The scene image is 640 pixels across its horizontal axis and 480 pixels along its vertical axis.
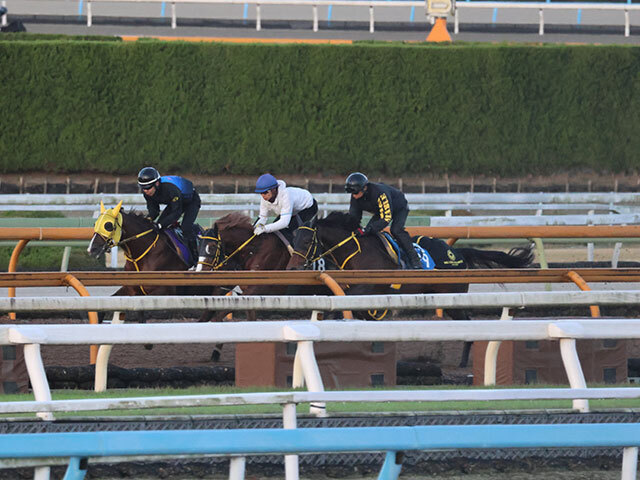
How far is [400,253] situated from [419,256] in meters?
0.15

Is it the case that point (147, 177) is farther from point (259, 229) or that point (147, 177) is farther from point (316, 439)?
point (316, 439)

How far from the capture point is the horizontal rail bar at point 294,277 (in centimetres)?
677

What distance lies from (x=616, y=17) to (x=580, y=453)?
23.0 meters

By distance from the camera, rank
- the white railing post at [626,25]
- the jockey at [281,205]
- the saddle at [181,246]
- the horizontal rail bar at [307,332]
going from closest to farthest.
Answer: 1. the horizontal rail bar at [307,332]
2. the jockey at [281,205]
3. the saddle at [181,246]
4. the white railing post at [626,25]

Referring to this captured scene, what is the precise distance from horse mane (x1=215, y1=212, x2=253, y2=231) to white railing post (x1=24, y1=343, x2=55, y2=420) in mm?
5442

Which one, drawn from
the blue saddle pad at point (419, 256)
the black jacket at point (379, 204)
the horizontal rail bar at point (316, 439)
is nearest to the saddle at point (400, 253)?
the blue saddle pad at point (419, 256)

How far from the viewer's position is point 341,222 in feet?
31.4

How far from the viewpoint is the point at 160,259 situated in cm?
976

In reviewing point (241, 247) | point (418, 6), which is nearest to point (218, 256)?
point (241, 247)

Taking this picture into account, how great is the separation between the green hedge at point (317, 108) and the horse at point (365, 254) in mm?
7479

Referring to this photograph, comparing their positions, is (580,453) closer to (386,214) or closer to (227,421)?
(227,421)

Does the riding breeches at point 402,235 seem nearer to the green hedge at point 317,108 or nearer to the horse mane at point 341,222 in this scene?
the horse mane at point 341,222

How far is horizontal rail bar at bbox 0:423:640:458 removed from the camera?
116 inches

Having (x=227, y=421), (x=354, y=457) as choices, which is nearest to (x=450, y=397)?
(x=354, y=457)
